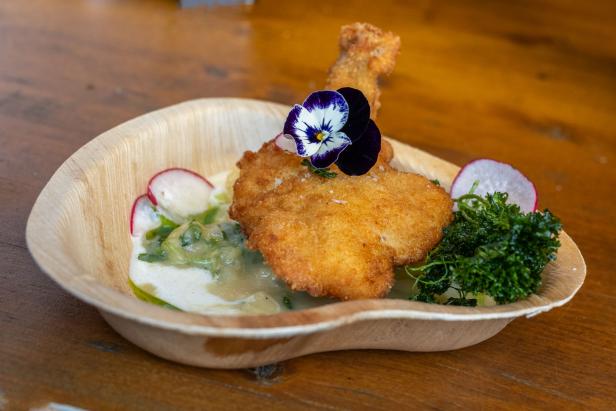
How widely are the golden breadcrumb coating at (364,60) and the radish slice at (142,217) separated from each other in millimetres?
871

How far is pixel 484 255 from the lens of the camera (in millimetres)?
2336

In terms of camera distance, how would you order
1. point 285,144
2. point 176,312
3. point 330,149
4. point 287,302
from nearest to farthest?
point 176,312 → point 287,302 → point 330,149 → point 285,144

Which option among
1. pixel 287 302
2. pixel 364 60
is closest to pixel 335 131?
pixel 364 60

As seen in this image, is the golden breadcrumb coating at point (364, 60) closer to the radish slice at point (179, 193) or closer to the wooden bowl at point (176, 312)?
the wooden bowl at point (176, 312)

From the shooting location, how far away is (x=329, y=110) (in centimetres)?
264

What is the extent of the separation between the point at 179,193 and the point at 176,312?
44.8 inches

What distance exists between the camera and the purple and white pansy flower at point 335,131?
2.61m

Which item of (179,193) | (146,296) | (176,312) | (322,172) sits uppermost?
(322,172)

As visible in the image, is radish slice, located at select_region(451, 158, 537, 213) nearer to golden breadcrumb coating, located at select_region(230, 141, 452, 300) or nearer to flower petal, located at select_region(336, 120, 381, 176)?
golden breadcrumb coating, located at select_region(230, 141, 452, 300)

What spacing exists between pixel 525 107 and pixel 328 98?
2360 mm

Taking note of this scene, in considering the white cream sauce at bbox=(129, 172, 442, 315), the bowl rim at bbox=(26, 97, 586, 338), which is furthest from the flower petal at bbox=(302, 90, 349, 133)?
the bowl rim at bbox=(26, 97, 586, 338)

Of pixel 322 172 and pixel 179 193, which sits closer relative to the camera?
pixel 322 172

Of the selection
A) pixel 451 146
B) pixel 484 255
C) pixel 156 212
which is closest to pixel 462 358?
pixel 484 255

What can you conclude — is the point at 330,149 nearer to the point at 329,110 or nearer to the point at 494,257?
the point at 329,110
